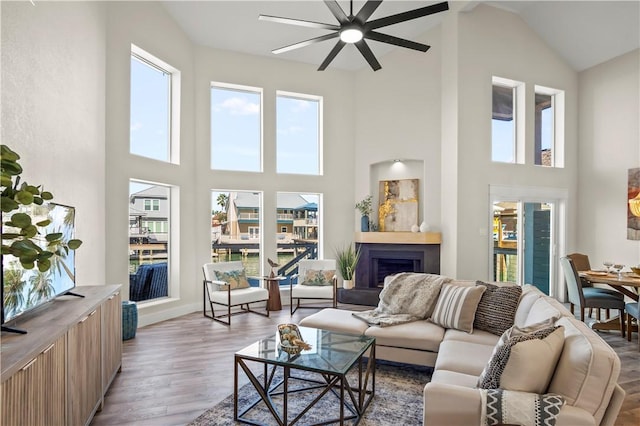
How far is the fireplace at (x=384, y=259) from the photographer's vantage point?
6008 mm

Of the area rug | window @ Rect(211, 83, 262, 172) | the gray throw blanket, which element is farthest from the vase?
the area rug

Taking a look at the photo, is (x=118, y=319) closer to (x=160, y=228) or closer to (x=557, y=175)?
(x=160, y=228)

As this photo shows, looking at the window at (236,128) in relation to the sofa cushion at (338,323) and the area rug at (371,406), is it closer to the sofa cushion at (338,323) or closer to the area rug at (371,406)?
the sofa cushion at (338,323)

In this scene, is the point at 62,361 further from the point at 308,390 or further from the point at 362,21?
the point at 362,21

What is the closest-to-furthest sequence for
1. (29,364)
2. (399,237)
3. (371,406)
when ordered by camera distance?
1. (29,364)
2. (371,406)
3. (399,237)

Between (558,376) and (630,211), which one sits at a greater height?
(630,211)

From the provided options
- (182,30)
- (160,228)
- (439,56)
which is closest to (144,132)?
(160,228)

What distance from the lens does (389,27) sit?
595cm

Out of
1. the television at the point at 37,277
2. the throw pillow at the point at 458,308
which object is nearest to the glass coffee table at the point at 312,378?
the throw pillow at the point at 458,308

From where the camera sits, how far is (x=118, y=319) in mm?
3275

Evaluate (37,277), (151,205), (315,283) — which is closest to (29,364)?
(37,277)

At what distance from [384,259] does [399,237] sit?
0.51 meters

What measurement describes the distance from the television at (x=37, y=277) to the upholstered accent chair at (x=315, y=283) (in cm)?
318

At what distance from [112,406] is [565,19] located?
25.7 ft
